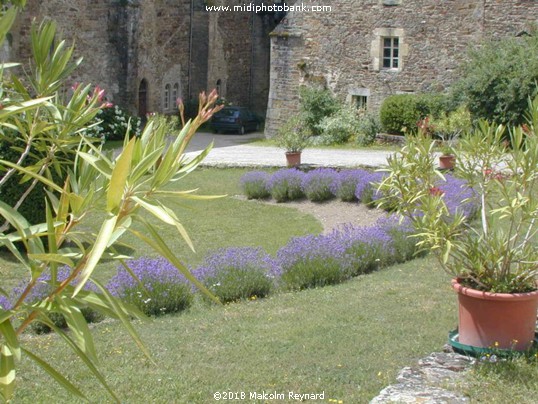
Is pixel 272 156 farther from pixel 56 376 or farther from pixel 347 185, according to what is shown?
pixel 56 376

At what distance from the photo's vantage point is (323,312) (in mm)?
7887

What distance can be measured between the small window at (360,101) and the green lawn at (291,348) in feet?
52.9

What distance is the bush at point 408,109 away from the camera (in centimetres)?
2339

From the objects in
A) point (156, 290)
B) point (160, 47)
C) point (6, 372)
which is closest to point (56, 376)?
point (6, 372)

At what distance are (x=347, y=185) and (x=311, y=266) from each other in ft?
21.8

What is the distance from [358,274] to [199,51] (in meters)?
22.7

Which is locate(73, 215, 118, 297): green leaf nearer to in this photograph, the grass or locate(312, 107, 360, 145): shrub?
the grass

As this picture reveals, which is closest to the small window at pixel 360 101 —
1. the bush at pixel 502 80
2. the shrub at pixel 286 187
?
the bush at pixel 502 80

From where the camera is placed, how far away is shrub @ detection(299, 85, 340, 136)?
25688mm

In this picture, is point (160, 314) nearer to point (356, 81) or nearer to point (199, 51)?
point (356, 81)

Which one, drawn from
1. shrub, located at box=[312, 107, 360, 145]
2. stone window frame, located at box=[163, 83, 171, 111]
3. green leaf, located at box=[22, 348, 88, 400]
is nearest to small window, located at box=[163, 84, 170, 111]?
stone window frame, located at box=[163, 83, 171, 111]

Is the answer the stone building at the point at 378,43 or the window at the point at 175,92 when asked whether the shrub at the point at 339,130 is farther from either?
the window at the point at 175,92

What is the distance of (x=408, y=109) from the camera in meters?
23.6

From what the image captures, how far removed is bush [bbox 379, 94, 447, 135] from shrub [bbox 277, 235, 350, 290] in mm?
13635
